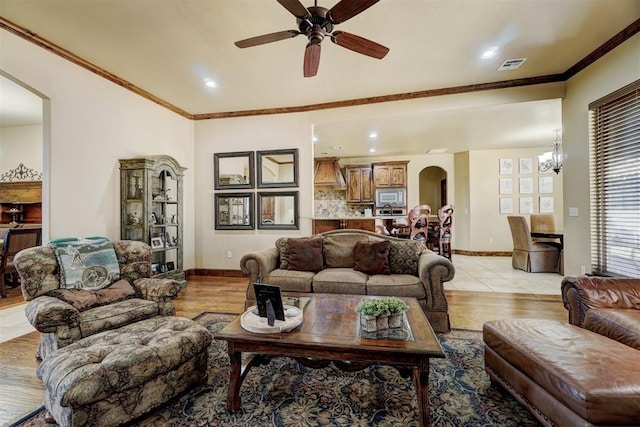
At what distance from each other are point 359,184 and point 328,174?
1.02 m

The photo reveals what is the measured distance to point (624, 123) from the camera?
2990 mm

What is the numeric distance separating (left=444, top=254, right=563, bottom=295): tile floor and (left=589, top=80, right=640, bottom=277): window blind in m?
1.02

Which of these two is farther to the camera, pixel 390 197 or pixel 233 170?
pixel 390 197

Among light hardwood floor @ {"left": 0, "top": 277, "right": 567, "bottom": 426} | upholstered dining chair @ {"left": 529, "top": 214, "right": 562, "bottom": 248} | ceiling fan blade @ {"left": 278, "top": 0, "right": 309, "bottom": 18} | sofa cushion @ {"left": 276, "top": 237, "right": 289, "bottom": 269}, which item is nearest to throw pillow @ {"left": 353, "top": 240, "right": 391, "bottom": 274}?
sofa cushion @ {"left": 276, "top": 237, "right": 289, "bottom": 269}

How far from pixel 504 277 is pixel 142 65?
21.0 feet

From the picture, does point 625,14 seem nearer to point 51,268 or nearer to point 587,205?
point 587,205

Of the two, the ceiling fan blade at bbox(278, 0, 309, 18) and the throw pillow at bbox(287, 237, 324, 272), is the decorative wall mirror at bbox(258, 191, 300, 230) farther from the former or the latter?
the ceiling fan blade at bbox(278, 0, 309, 18)

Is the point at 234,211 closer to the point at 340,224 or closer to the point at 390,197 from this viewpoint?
the point at 340,224

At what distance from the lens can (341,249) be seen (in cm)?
350

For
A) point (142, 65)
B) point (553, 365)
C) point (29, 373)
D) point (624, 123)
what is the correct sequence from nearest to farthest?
point (553, 365), point (29, 373), point (624, 123), point (142, 65)

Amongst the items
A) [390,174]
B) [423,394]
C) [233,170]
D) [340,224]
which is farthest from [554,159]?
[233,170]

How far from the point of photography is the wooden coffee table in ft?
4.83

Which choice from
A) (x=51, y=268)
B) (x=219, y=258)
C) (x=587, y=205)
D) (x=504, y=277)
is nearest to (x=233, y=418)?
(x=51, y=268)

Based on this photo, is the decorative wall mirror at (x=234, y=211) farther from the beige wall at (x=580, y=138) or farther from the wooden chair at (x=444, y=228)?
the beige wall at (x=580, y=138)
